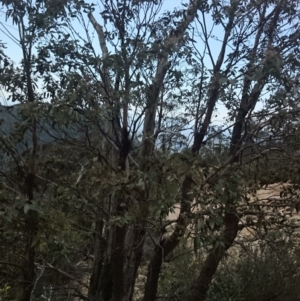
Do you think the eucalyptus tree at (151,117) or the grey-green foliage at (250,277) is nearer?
the eucalyptus tree at (151,117)

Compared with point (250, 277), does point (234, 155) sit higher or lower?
higher

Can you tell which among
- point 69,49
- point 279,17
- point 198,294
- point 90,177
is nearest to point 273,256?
point 198,294

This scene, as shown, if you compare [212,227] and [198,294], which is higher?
[212,227]

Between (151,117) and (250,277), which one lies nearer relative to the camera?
(151,117)

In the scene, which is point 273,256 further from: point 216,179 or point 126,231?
point 216,179

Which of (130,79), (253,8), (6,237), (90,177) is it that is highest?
(253,8)

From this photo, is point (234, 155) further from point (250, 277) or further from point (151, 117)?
point (250, 277)

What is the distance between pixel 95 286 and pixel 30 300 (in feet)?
3.56

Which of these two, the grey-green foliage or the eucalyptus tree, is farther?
the grey-green foliage

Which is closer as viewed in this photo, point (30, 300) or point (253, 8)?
point (30, 300)

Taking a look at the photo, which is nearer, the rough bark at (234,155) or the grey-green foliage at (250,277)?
the rough bark at (234,155)

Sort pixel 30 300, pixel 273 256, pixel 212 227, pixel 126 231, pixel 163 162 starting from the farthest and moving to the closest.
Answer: pixel 273 256 → pixel 126 231 → pixel 30 300 → pixel 163 162 → pixel 212 227

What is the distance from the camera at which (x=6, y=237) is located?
3.64 m

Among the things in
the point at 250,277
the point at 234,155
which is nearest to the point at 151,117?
the point at 234,155
